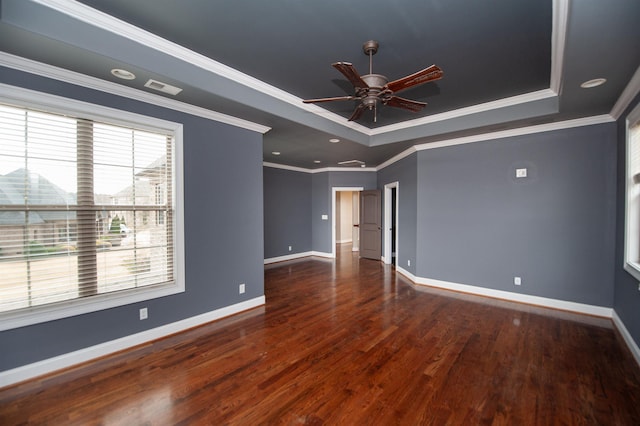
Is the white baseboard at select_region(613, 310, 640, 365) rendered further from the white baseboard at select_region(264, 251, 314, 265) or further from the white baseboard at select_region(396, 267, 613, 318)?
the white baseboard at select_region(264, 251, 314, 265)

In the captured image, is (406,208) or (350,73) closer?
(350,73)

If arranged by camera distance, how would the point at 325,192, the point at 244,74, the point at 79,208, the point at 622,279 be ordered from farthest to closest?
the point at 325,192 < the point at 622,279 < the point at 244,74 < the point at 79,208

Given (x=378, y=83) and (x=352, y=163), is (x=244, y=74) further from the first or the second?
(x=352, y=163)

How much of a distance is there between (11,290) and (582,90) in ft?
17.7

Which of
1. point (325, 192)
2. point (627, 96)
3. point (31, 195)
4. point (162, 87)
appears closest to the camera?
point (31, 195)

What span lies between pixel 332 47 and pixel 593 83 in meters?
2.45

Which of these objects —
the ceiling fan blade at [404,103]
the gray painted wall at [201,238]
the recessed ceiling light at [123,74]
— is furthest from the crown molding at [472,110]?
the recessed ceiling light at [123,74]

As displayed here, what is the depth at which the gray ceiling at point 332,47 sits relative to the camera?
1978 mm

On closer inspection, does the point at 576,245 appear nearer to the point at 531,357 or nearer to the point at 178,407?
the point at 531,357

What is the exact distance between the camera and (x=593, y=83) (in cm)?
264

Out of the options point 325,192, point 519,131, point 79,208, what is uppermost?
point 519,131

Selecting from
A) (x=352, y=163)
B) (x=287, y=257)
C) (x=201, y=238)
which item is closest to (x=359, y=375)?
(x=201, y=238)

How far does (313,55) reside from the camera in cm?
269

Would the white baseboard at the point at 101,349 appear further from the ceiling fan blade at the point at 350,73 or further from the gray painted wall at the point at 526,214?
the gray painted wall at the point at 526,214
